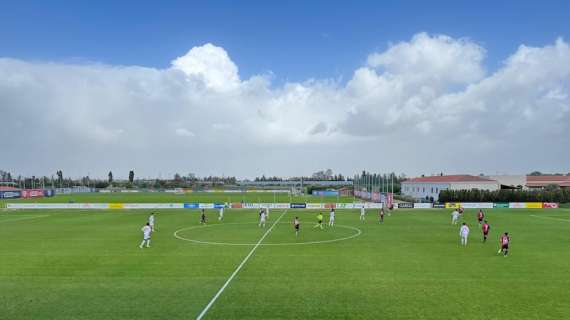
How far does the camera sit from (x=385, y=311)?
1504cm

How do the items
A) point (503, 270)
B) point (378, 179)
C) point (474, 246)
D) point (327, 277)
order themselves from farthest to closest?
point (378, 179) → point (474, 246) → point (503, 270) → point (327, 277)

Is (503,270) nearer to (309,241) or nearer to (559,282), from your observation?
(559,282)

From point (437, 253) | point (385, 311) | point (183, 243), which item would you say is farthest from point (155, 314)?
point (437, 253)

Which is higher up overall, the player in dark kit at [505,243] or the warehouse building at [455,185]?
the warehouse building at [455,185]

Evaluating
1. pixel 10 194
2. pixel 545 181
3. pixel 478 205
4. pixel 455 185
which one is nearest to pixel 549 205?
pixel 478 205

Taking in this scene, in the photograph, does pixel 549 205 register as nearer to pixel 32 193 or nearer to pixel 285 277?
pixel 285 277

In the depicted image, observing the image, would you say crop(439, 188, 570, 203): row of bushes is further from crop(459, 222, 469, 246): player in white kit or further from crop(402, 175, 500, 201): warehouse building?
crop(459, 222, 469, 246): player in white kit

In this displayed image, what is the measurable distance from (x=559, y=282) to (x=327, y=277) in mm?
10928

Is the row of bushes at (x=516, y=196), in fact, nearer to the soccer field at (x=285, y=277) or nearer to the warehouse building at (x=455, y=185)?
the warehouse building at (x=455, y=185)

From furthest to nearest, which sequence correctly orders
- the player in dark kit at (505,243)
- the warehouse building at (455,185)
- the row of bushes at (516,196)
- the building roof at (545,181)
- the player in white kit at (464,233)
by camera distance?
the building roof at (545,181) → the warehouse building at (455,185) → the row of bushes at (516,196) → the player in white kit at (464,233) → the player in dark kit at (505,243)

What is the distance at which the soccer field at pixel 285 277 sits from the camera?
15.3m

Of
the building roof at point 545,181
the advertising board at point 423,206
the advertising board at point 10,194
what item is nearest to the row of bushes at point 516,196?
the advertising board at point 423,206

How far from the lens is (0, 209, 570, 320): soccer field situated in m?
15.3

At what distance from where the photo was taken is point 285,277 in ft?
65.9
